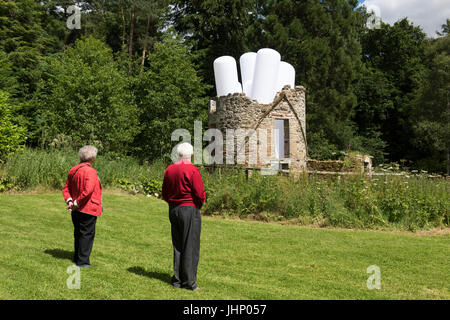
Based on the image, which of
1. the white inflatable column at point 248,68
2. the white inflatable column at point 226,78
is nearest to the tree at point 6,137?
the white inflatable column at point 226,78

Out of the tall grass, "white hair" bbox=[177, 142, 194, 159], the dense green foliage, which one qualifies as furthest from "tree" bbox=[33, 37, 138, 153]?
"white hair" bbox=[177, 142, 194, 159]

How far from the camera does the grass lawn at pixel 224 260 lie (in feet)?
14.9

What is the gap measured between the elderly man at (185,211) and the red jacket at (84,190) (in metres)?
1.14

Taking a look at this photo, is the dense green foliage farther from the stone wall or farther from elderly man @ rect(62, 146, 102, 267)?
elderly man @ rect(62, 146, 102, 267)

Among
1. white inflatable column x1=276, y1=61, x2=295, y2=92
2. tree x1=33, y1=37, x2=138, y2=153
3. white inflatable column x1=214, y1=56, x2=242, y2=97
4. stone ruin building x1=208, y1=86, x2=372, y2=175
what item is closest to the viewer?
stone ruin building x1=208, y1=86, x2=372, y2=175

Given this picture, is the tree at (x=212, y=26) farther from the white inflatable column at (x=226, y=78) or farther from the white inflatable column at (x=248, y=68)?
the white inflatable column at (x=226, y=78)

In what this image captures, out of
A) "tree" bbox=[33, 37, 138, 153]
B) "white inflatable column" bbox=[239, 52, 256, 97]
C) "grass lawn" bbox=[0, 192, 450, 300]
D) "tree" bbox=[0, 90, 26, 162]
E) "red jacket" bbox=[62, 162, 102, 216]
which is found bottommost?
"grass lawn" bbox=[0, 192, 450, 300]

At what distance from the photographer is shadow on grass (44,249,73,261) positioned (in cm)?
575

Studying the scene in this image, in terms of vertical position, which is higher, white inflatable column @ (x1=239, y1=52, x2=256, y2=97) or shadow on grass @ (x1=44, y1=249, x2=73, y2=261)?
white inflatable column @ (x1=239, y1=52, x2=256, y2=97)

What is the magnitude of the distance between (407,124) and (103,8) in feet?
84.3

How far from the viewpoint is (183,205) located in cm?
448

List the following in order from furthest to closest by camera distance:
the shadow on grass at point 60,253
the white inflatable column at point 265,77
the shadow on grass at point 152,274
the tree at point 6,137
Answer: the white inflatable column at point 265,77 < the tree at point 6,137 < the shadow on grass at point 60,253 < the shadow on grass at point 152,274

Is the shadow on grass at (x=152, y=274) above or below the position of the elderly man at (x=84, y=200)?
below
